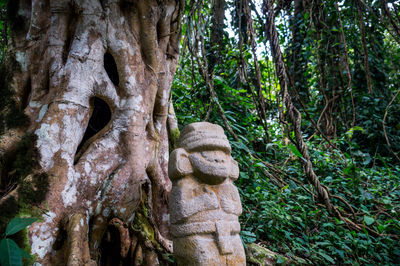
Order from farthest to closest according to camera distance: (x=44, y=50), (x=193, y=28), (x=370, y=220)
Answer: (x=193, y=28) < (x=370, y=220) < (x=44, y=50)

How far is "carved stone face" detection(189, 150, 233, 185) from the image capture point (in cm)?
246

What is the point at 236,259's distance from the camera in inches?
88.7

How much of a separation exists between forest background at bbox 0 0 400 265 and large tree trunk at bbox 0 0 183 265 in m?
0.88

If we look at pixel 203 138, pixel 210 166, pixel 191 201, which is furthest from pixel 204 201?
pixel 203 138

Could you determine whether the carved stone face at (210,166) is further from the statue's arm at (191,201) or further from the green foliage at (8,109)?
the green foliage at (8,109)

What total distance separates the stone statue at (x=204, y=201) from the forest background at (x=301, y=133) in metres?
0.64

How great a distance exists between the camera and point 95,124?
10.1 ft

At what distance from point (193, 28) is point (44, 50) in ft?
5.80

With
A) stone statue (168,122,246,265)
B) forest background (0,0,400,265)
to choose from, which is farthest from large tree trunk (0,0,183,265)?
forest background (0,0,400,265)

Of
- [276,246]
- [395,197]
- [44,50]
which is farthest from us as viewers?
[395,197]

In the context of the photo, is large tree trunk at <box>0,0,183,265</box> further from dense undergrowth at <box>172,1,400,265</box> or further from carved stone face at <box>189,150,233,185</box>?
dense undergrowth at <box>172,1,400,265</box>

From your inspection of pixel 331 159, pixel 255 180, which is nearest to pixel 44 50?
pixel 255 180

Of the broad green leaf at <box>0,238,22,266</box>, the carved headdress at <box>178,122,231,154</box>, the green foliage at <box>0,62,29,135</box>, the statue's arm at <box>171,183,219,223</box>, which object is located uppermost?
the green foliage at <box>0,62,29,135</box>

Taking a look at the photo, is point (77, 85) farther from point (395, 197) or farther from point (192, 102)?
point (395, 197)
